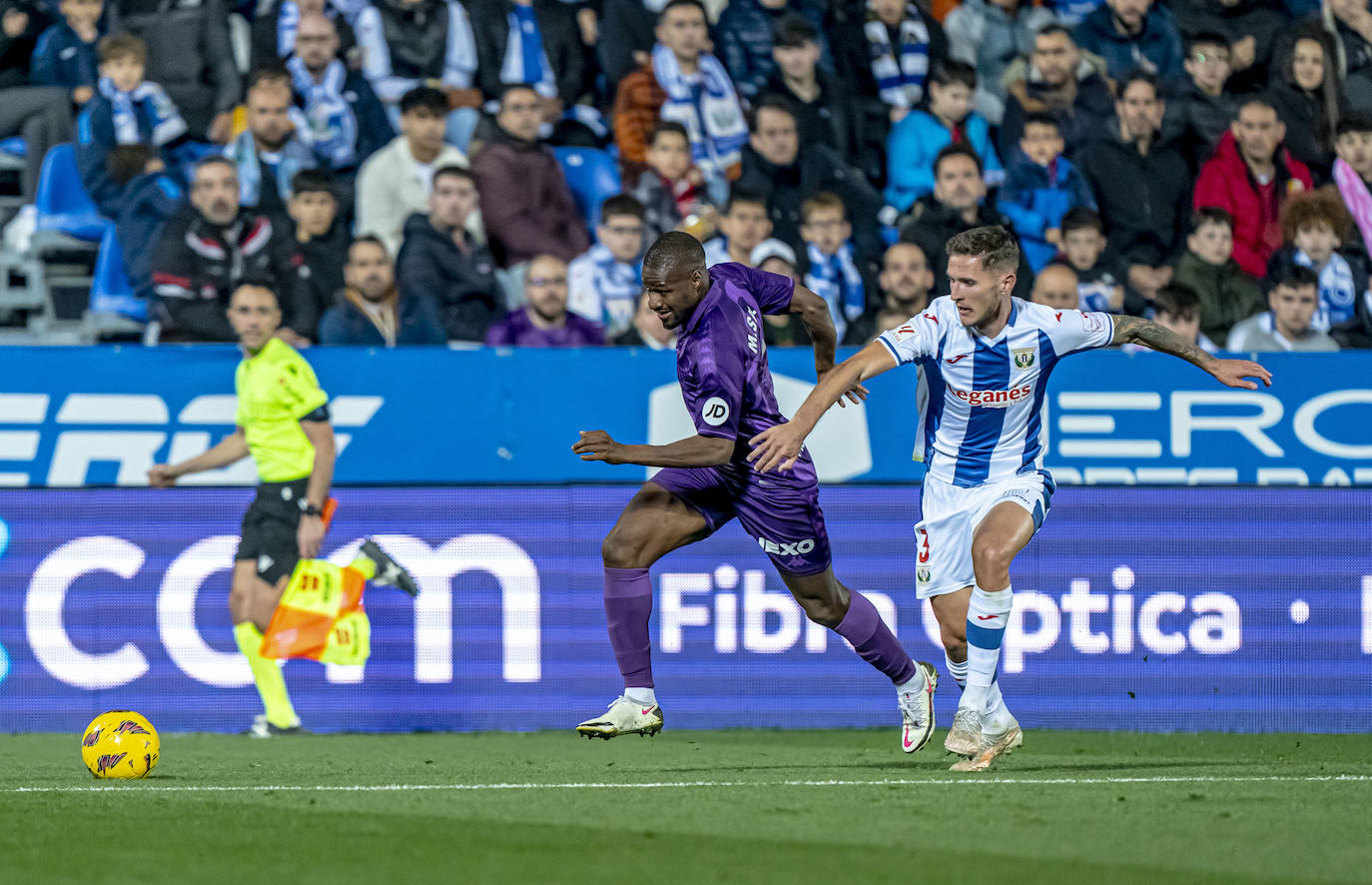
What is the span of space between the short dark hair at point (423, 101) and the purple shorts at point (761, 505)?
5.31 meters

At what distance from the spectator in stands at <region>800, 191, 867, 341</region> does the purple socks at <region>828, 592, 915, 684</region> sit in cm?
421

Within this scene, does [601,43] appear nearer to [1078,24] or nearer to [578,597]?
[1078,24]

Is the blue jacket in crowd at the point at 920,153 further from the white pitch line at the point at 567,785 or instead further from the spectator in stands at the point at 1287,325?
the white pitch line at the point at 567,785

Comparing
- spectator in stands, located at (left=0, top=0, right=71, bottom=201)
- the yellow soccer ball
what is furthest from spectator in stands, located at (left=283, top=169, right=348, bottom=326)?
the yellow soccer ball

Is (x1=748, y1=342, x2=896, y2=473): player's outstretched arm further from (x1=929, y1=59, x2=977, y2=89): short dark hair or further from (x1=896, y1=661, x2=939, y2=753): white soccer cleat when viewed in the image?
(x1=929, y1=59, x2=977, y2=89): short dark hair

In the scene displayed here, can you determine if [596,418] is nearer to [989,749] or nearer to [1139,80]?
[989,749]

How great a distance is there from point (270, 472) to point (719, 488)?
3.42 metres

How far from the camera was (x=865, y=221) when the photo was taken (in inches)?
484

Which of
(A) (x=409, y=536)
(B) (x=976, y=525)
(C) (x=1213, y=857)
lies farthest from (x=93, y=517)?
(C) (x=1213, y=857)

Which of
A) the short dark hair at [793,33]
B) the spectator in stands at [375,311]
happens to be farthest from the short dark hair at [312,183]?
the short dark hair at [793,33]

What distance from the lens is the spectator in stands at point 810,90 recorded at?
41.5 ft

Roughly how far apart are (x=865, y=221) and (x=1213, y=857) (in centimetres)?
782

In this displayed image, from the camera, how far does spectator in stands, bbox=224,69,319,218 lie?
11.8m

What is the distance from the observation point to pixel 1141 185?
1259 centimetres
